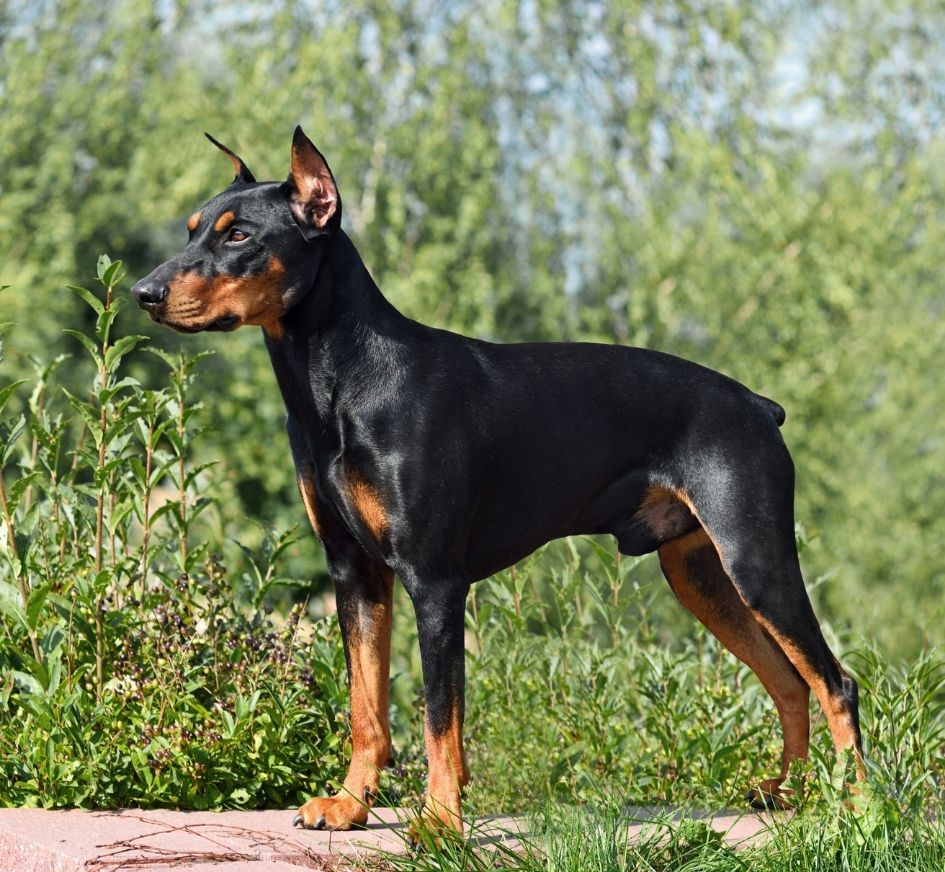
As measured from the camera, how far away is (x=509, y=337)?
12.2 m

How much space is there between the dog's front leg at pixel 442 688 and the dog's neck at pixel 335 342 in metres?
0.62

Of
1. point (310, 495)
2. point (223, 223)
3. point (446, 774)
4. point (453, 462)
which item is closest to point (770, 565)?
point (453, 462)

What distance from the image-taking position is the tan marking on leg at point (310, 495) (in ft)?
13.0

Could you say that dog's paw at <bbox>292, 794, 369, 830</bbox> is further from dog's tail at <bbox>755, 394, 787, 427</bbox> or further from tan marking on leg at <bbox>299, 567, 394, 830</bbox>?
dog's tail at <bbox>755, 394, 787, 427</bbox>

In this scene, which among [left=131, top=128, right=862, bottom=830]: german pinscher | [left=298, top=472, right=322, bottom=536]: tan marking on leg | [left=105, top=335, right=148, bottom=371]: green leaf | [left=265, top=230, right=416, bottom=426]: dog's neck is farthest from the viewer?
[left=105, top=335, right=148, bottom=371]: green leaf

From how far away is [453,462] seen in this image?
381 centimetres

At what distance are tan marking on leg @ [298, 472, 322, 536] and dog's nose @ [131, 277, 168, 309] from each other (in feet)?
2.43

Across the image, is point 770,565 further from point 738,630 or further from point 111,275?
point 111,275

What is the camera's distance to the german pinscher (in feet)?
12.1

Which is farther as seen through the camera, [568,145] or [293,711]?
[568,145]

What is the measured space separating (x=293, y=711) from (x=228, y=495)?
4.68 m

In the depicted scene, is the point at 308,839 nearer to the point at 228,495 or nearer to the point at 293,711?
the point at 293,711

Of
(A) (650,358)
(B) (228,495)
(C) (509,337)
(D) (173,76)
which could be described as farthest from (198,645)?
(D) (173,76)

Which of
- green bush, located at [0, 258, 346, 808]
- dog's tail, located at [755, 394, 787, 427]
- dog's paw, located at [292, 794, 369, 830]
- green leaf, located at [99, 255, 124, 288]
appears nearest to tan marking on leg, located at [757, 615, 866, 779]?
dog's tail, located at [755, 394, 787, 427]
